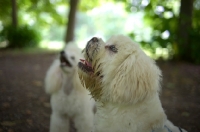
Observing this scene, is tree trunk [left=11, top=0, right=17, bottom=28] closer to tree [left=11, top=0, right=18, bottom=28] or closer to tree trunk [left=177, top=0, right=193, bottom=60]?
tree [left=11, top=0, right=18, bottom=28]

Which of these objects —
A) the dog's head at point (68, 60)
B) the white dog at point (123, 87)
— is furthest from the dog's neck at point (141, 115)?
the dog's head at point (68, 60)

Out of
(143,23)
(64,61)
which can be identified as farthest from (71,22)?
(64,61)

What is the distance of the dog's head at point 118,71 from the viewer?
7.17 feet

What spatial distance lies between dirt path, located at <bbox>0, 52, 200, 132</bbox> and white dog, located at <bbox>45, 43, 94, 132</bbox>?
0.50 meters

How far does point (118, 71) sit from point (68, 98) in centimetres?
180

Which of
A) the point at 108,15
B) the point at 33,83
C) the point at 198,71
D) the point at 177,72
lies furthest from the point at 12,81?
the point at 108,15

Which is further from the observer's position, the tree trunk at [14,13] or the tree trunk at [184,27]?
the tree trunk at [14,13]

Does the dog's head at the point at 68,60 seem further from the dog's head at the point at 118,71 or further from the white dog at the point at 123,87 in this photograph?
the white dog at the point at 123,87

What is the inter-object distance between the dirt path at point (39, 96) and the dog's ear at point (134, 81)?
2243mm

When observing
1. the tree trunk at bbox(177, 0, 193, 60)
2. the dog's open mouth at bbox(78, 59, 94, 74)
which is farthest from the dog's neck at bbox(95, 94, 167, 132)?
the tree trunk at bbox(177, 0, 193, 60)

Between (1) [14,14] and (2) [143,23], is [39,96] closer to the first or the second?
(2) [143,23]

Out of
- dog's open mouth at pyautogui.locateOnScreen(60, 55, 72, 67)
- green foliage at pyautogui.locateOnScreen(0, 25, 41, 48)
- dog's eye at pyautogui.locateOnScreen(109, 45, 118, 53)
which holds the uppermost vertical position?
dog's eye at pyautogui.locateOnScreen(109, 45, 118, 53)

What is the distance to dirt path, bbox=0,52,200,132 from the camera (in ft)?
13.8

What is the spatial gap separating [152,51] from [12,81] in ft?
18.3
